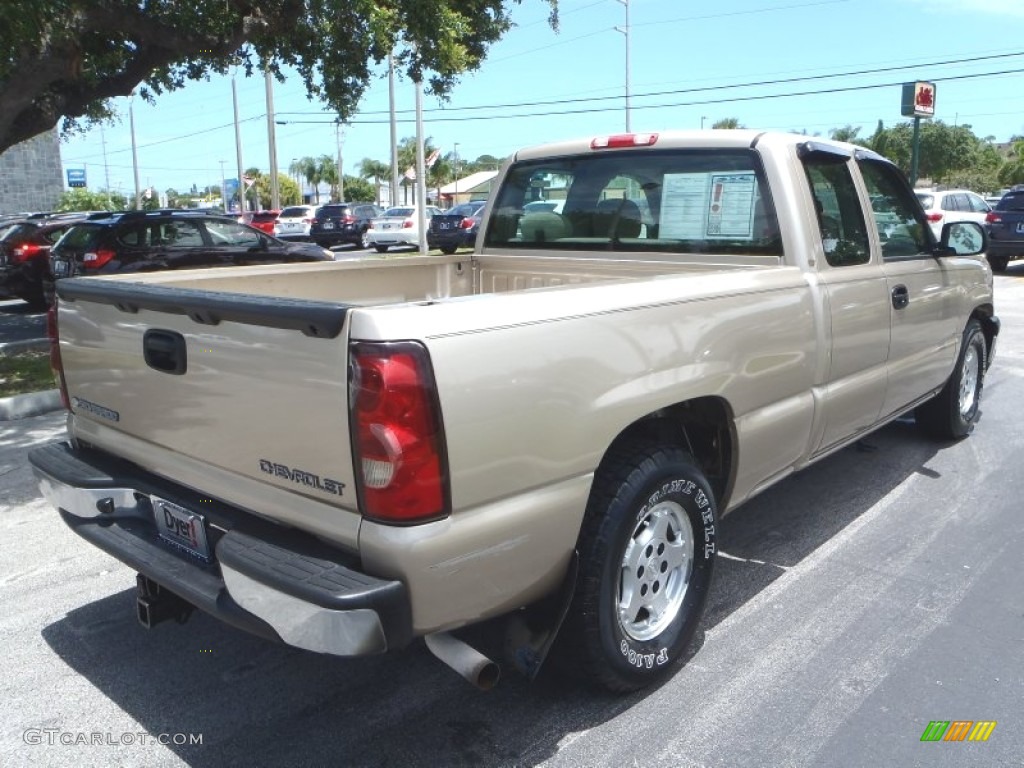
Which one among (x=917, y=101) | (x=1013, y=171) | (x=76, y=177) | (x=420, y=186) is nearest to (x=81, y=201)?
(x=76, y=177)

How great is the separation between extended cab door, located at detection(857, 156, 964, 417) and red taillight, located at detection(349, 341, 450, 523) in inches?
120

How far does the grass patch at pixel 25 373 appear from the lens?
7.79 m

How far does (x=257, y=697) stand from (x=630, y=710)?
4.35 ft

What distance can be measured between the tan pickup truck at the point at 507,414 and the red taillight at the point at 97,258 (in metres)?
8.07

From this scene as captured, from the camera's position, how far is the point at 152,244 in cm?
1171

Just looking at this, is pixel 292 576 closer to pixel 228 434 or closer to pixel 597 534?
pixel 228 434

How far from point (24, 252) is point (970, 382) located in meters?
13.2

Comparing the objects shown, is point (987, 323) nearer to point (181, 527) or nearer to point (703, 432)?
point (703, 432)

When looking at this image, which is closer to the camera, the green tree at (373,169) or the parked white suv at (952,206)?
the parked white suv at (952,206)

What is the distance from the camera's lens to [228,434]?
2.71 meters

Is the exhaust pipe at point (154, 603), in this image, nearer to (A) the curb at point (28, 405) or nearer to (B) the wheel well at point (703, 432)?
(B) the wheel well at point (703, 432)

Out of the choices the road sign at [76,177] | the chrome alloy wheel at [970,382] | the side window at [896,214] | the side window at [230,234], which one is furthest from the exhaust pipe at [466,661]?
the road sign at [76,177]

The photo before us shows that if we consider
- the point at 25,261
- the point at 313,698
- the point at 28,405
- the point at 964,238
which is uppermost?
A: the point at 964,238

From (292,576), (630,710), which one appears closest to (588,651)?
(630,710)
